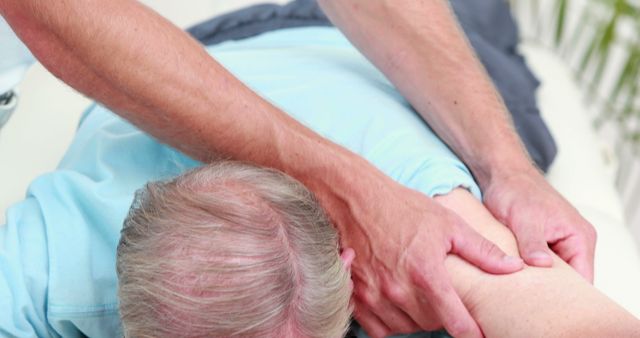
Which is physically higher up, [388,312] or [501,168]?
[501,168]

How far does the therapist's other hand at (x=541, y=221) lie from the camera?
1118 millimetres

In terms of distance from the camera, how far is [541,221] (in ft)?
3.75

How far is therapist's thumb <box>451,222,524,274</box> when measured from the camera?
103 cm

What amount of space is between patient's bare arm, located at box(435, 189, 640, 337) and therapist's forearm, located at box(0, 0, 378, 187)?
21cm

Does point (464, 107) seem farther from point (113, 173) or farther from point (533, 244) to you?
point (113, 173)

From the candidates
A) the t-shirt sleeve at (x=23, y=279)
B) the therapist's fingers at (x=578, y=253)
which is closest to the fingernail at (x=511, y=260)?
the therapist's fingers at (x=578, y=253)

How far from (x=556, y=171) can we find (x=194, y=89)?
0.80 metres

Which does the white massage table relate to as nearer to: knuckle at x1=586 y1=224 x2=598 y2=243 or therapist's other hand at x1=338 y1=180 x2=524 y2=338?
knuckle at x1=586 y1=224 x2=598 y2=243

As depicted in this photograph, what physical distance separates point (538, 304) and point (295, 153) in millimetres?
347

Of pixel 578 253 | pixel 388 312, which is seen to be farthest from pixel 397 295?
pixel 578 253

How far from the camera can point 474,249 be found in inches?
41.1

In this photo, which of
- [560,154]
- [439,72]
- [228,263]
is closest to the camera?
[228,263]

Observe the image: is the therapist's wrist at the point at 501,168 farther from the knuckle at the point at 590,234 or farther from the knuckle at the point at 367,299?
the knuckle at the point at 367,299

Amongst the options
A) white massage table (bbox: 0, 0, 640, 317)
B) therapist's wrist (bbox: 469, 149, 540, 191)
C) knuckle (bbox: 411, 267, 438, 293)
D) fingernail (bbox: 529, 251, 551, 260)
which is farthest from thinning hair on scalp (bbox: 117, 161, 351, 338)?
white massage table (bbox: 0, 0, 640, 317)
